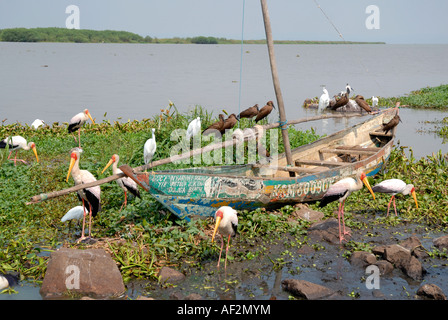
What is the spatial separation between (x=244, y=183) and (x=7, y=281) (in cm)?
378

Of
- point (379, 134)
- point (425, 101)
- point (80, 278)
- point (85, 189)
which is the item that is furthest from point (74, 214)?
Answer: point (425, 101)

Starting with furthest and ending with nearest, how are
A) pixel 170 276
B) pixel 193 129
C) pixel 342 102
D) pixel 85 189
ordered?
pixel 342 102 < pixel 193 129 < pixel 85 189 < pixel 170 276

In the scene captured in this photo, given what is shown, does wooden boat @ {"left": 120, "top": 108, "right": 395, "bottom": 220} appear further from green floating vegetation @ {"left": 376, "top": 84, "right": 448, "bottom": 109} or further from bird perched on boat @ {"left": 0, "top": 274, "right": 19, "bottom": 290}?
green floating vegetation @ {"left": 376, "top": 84, "right": 448, "bottom": 109}

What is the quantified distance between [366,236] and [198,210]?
2.91m

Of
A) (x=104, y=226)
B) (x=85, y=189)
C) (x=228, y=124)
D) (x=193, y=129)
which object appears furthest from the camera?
(x=228, y=124)

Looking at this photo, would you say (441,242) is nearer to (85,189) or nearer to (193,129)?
(193,129)

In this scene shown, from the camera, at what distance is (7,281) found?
659 centimetres

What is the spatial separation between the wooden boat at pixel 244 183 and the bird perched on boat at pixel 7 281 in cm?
205

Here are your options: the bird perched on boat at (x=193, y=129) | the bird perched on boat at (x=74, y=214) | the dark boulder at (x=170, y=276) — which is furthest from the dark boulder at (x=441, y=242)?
the bird perched on boat at (x=74, y=214)

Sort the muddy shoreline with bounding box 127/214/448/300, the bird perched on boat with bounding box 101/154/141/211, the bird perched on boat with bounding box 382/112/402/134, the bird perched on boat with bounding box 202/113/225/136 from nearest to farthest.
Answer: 1. the muddy shoreline with bounding box 127/214/448/300
2. the bird perched on boat with bounding box 101/154/141/211
3. the bird perched on boat with bounding box 202/113/225/136
4. the bird perched on boat with bounding box 382/112/402/134

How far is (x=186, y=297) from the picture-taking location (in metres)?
6.38

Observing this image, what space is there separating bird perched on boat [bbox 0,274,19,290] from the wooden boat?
205 centimetres

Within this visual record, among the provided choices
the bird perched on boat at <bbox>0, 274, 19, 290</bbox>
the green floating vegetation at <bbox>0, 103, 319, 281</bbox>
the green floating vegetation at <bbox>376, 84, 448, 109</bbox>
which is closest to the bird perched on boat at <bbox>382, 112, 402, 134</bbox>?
the green floating vegetation at <bbox>0, 103, 319, 281</bbox>

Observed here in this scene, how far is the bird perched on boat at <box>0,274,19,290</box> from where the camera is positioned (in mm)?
6543
